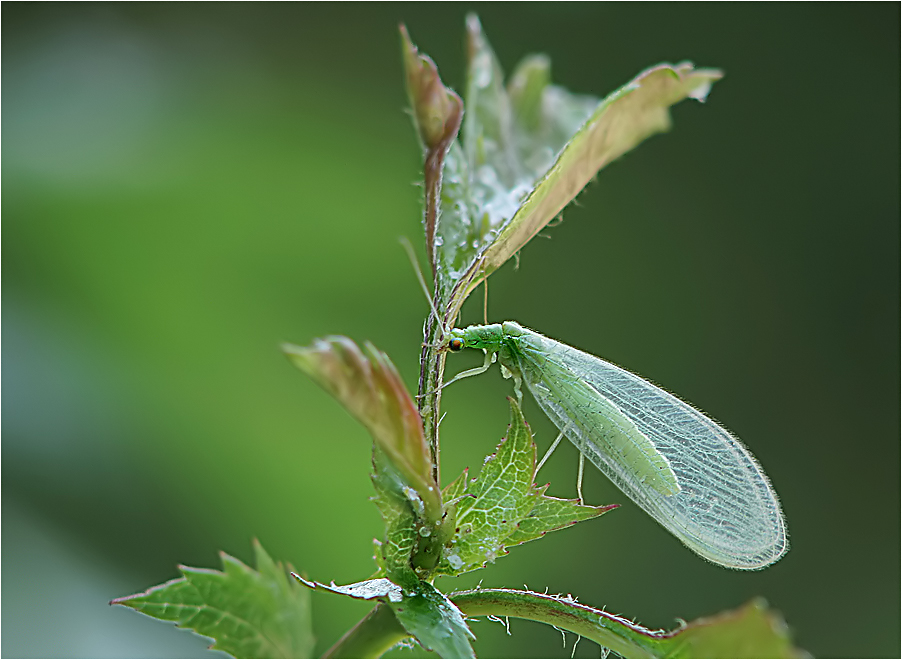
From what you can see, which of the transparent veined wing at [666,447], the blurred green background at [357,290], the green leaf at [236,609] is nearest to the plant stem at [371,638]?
the green leaf at [236,609]

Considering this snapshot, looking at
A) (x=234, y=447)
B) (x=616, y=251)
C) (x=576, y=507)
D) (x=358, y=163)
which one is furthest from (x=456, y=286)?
(x=616, y=251)

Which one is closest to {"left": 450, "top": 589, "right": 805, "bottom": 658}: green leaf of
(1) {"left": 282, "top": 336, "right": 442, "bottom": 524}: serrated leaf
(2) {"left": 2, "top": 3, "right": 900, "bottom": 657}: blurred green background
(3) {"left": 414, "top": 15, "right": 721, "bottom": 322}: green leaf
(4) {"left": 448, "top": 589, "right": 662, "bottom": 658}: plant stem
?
(4) {"left": 448, "top": 589, "right": 662, "bottom": 658}: plant stem

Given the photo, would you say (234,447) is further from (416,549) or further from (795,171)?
(795,171)

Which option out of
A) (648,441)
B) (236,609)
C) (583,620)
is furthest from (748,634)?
(648,441)

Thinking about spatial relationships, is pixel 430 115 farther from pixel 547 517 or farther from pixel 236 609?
pixel 236 609

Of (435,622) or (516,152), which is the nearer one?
(435,622)

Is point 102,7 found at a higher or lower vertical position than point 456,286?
higher
